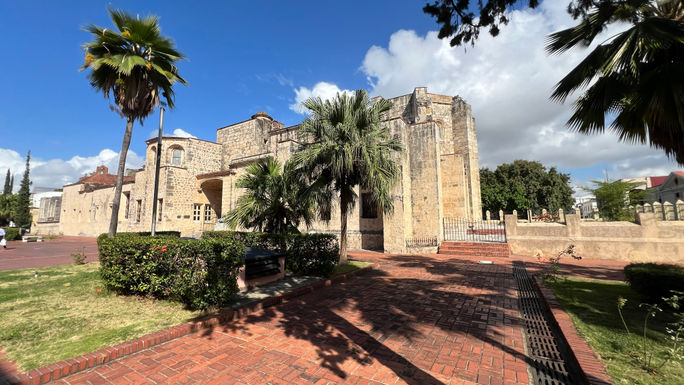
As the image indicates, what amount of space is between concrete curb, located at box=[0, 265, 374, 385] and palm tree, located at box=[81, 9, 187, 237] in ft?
18.6

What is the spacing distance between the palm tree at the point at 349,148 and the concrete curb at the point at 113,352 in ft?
15.4

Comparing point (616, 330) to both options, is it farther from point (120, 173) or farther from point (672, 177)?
point (672, 177)

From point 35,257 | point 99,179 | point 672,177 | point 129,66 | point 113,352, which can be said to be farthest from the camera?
point 672,177

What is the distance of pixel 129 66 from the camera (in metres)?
7.36

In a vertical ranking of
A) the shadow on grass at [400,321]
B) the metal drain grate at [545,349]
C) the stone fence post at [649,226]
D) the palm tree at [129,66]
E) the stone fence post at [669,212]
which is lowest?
the metal drain grate at [545,349]

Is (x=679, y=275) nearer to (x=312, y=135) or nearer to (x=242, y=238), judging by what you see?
(x=312, y=135)

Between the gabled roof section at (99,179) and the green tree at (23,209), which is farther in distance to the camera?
the green tree at (23,209)

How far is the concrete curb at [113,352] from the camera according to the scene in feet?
9.00

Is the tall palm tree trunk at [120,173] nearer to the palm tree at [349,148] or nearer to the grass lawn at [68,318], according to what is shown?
the grass lawn at [68,318]

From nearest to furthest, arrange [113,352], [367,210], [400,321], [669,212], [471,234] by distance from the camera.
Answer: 1. [113,352]
2. [400,321]
3. [669,212]
4. [471,234]
5. [367,210]

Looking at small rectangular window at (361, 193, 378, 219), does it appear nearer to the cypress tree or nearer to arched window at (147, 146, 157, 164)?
Result: arched window at (147, 146, 157, 164)

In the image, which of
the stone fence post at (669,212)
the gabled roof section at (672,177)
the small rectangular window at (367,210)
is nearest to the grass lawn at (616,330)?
the small rectangular window at (367,210)

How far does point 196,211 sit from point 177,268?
20402mm

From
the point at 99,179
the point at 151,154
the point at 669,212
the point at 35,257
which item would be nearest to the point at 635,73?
the point at 669,212
